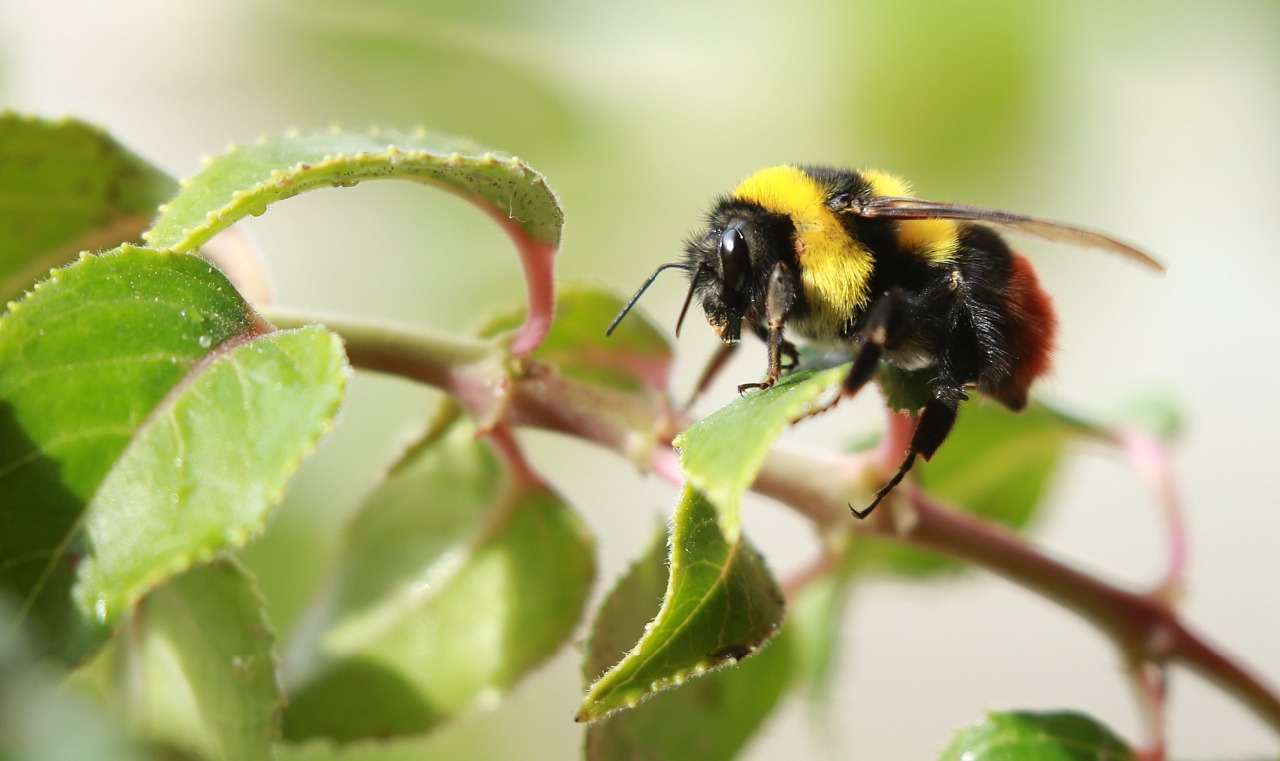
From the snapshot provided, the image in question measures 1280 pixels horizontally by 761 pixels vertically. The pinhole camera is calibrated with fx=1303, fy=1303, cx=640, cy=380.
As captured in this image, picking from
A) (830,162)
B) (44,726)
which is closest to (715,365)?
(44,726)

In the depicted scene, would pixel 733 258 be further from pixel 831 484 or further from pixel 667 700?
pixel 667 700

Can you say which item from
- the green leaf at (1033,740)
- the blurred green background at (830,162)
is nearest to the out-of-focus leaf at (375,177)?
the green leaf at (1033,740)

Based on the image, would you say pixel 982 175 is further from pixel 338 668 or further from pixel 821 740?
pixel 338 668

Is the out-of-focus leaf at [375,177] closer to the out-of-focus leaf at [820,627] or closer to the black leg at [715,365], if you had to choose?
the black leg at [715,365]

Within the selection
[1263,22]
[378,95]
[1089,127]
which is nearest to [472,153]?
[378,95]

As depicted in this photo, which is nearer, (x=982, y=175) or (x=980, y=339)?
(x=980, y=339)
